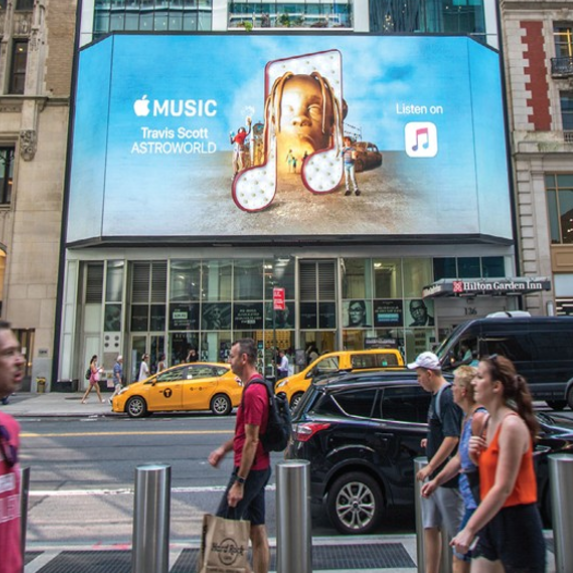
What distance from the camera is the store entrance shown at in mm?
24516

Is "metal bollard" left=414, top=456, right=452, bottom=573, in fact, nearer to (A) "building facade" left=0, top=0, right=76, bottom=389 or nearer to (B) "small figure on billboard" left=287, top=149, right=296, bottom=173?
(B) "small figure on billboard" left=287, top=149, right=296, bottom=173

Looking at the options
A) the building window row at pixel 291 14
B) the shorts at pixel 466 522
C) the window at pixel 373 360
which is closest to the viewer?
the shorts at pixel 466 522

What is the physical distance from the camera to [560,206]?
84.8 feet

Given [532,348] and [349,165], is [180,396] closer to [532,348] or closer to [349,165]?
[532,348]

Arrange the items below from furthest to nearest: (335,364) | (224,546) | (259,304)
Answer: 1. (259,304)
2. (335,364)
3. (224,546)

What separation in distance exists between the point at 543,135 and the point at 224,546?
92.2 feet

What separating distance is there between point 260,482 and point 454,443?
1.55 m

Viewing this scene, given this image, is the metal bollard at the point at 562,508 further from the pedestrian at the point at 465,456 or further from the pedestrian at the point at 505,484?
the pedestrian at the point at 505,484

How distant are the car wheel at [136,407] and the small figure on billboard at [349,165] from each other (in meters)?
13.8

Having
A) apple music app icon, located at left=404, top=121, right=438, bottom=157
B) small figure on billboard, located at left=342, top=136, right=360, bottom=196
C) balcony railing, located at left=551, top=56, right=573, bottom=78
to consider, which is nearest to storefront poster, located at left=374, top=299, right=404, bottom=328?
Result: small figure on billboard, located at left=342, top=136, right=360, bottom=196

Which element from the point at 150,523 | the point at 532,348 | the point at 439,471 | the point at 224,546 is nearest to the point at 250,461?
the point at 224,546

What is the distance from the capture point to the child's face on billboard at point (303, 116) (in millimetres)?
24578

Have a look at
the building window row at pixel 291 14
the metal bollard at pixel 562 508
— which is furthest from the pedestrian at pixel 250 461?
the building window row at pixel 291 14

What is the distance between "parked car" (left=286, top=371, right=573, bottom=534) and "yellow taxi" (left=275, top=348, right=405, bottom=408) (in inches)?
403
